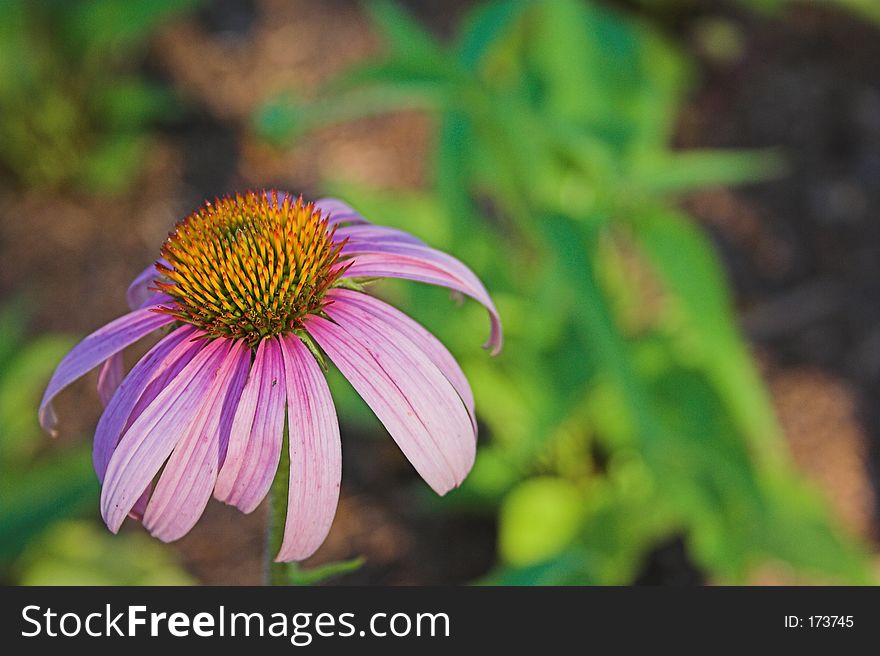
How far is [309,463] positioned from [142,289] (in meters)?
0.34

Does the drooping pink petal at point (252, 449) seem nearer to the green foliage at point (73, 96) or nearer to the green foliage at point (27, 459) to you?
the green foliage at point (27, 459)

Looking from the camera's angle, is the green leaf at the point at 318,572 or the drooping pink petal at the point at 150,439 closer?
the drooping pink petal at the point at 150,439

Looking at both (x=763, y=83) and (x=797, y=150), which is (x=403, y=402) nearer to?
(x=797, y=150)

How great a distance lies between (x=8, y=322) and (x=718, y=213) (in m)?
1.73

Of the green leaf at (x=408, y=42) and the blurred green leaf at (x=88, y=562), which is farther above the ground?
the green leaf at (x=408, y=42)

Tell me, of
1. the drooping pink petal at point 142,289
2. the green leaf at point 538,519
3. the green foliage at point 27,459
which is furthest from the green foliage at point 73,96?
the drooping pink petal at point 142,289

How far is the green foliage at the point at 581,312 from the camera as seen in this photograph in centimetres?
129

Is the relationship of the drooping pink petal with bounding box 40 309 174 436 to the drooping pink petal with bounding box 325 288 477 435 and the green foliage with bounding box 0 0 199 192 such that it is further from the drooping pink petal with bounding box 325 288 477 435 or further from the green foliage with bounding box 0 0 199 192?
the green foliage with bounding box 0 0 199 192

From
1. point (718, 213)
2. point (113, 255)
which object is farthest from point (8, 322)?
point (718, 213)

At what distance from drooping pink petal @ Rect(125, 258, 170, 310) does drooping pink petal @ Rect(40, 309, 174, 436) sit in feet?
0.21

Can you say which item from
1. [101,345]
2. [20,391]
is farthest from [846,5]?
[101,345]

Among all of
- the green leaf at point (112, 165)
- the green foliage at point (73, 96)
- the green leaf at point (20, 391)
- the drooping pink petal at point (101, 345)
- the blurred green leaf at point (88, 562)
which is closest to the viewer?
the drooping pink petal at point (101, 345)

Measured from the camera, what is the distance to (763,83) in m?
2.75

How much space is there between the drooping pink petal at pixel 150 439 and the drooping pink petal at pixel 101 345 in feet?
0.24
